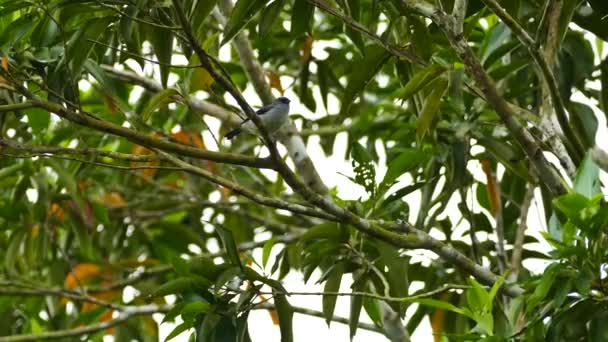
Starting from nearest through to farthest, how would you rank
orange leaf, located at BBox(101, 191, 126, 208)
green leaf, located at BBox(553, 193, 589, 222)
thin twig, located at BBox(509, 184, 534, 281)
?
green leaf, located at BBox(553, 193, 589, 222) < thin twig, located at BBox(509, 184, 534, 281) < orange leaf, located at BBox(101, 191, 126, 208)

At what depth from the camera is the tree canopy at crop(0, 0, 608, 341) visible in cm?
284

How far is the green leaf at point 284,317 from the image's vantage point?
10.6 feet

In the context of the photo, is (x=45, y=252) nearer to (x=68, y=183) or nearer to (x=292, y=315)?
(x=68, y=183)

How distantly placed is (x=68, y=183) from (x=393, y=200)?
4.85 ft

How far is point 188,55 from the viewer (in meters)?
3.69

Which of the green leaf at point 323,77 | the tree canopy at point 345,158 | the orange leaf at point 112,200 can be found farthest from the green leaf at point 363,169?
the orange leaf at point 112,200

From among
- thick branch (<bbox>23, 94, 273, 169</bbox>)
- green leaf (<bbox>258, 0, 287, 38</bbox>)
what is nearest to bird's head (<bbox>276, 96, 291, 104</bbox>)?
green leaf (<bbox>258, 0, 287, 38</bbox>)

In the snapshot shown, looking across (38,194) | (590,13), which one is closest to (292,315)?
(590,13)

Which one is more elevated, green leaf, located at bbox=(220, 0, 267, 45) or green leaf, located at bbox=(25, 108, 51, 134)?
green leaf, located at bbox=(25, 108, 51, 134)

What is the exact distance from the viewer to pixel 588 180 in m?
2.85

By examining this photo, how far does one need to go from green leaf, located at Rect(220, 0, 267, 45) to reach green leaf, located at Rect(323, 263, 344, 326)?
A: 2.83 feet

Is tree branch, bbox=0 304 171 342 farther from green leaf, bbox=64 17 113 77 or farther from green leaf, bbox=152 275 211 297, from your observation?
green leaf, bbox=64 17 113 77

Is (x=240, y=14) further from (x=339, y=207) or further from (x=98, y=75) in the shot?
(x=339, y=207)

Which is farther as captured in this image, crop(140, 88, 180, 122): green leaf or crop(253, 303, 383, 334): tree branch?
crop(253, 303, 383, 334): tree branch
